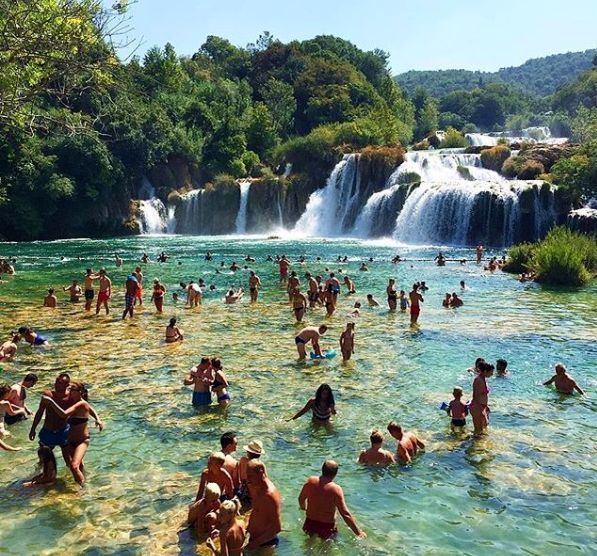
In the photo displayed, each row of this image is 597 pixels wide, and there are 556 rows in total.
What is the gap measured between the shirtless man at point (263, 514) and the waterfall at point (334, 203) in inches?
2028

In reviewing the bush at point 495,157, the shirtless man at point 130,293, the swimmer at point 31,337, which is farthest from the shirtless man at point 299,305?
the bush at point 495,157

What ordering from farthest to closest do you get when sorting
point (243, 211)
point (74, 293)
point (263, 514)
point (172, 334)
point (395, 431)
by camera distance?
1. point (243, 211)
2. point (74, 293)
3. point (172, 334)
4. point (395, 431)
5. point (263, 514)

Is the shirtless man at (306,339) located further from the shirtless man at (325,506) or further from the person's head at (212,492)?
the person's head at (212,492)

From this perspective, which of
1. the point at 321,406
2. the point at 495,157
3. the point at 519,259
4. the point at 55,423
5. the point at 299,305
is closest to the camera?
the point at 55,423

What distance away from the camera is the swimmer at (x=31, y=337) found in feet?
55.2

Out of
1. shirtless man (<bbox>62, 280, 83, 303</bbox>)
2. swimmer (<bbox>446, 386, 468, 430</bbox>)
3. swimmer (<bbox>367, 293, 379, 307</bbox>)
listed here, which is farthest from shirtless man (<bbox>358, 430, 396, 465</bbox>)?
shirtless man (<bbox>62, 280, 83, 303</bbox>)

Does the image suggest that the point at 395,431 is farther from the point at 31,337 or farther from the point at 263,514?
the point at 31,337

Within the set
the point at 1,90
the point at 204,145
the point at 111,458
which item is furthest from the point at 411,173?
the point at 111,458

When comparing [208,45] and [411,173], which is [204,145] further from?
[208,45]

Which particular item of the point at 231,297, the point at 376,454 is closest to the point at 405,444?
the point at 376,454

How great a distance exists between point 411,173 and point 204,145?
2716 cm

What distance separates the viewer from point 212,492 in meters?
7.40

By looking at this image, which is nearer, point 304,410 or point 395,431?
point 395,431

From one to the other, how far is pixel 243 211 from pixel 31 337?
47473 mm
